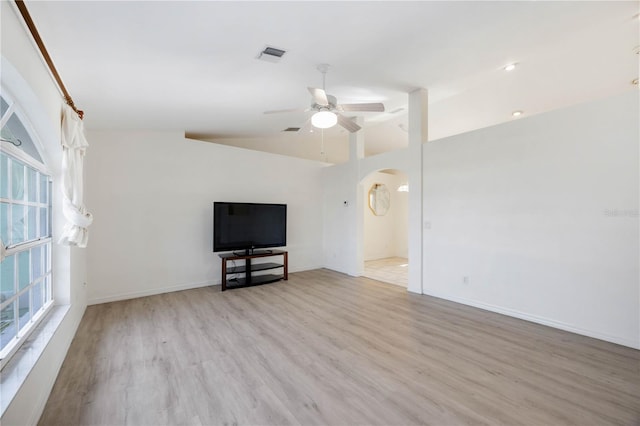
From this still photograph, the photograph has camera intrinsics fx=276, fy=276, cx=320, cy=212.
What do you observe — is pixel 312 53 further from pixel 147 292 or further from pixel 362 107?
pixel 147 292

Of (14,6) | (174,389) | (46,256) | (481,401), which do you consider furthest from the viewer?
(46,256)

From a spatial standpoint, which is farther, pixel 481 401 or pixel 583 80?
pixel 583 80

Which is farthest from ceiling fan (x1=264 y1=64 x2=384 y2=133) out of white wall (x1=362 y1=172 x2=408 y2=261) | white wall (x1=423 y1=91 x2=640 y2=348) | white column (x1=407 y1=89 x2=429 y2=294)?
white wall (x1=362 y1=172 x2=408 y2=261)

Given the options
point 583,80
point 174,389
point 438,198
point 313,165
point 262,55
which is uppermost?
point 583,80

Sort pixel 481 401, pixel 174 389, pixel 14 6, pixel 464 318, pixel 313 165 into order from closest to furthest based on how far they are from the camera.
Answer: pixel 14 6
pixel 481 401
pixel 174 389
pixel 464 318
pixel 313 165

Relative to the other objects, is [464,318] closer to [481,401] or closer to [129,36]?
[481,401]

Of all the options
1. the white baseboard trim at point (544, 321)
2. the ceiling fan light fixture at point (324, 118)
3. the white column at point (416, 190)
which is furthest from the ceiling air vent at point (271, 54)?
the white baseboard trim at point (544, 321)

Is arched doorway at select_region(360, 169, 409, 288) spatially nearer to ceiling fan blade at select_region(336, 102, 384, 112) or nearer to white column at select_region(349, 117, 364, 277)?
white column at select_region(349, 117, 364, 277)

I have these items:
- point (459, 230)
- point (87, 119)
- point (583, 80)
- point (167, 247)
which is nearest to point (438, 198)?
point (459, 230)

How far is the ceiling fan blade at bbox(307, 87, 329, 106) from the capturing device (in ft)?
9.43

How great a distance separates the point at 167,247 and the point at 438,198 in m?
4.62

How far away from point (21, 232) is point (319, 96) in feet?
9.33

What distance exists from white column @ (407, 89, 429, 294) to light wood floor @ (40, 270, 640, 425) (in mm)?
Result: 873

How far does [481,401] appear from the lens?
1.98 meters
